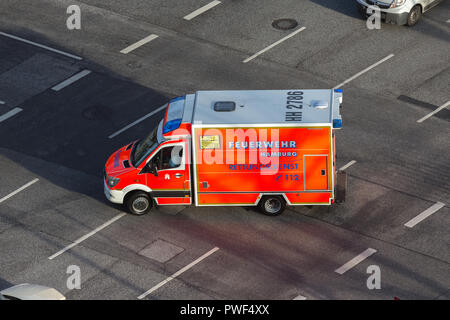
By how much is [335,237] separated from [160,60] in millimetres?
11233

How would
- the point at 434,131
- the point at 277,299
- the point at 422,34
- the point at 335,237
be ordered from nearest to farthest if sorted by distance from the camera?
the point at 277,299 < the point at 335,237 < the point at 434,131 < the point at 422,34

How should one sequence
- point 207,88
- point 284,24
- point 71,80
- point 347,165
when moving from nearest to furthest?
1. point 347,165
2. point 207,88
3. point 71,80
4. point 284,24

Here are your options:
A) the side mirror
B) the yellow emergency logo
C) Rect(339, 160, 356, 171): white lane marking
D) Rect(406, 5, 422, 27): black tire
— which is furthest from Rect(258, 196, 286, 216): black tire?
Rect(406, 5, 422, 27): black tire

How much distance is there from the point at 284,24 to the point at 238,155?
443 inches

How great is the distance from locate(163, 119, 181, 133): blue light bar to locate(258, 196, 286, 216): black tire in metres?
3.06

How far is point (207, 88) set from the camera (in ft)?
98.4

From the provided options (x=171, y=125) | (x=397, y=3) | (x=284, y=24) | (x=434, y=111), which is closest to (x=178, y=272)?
(x=171, y=125)

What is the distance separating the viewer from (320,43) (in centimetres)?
3191

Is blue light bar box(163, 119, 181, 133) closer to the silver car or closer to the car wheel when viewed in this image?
the silver car

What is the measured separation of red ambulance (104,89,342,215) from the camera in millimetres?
22969

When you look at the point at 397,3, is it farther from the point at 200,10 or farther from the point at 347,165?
the point at 347,165

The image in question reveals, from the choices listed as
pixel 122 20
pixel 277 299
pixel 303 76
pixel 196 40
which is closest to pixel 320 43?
pixel 303 76

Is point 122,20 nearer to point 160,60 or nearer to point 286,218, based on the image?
point 160,60

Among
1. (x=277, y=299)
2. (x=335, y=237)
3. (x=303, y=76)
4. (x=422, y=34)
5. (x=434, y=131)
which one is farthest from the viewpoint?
(x=422, y=34)
